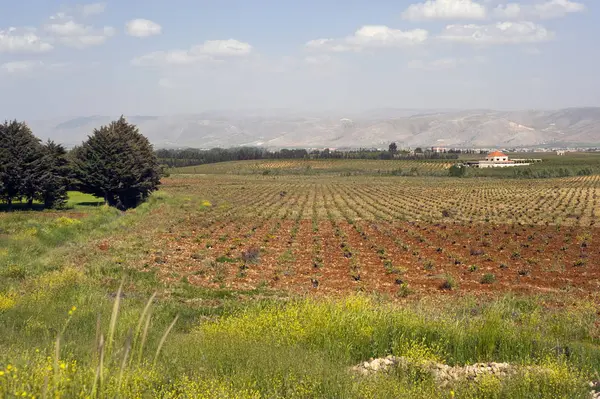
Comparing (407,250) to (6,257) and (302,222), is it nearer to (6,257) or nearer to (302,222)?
(302,222)

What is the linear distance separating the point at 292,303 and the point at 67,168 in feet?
137

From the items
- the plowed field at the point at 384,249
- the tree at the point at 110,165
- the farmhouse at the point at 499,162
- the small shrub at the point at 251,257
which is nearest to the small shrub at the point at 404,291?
the plowed field at the point at 384,249

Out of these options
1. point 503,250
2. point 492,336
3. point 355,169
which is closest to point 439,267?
point 503,250

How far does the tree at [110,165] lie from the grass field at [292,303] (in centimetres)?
513

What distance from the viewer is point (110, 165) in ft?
156

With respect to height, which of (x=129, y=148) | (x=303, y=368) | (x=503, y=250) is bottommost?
(x=503, y=250)

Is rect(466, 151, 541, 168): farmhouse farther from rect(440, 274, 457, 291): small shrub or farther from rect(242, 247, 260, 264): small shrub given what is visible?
rect(440, 274, 457, 291): small shrub

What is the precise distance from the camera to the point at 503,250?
29438 millimetres

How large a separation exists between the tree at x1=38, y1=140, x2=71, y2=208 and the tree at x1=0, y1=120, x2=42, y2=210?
548 mm

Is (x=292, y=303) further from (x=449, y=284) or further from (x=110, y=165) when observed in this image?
(x=110, y=165)

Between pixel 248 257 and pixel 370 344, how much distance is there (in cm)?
1516

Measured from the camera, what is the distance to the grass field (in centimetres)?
719

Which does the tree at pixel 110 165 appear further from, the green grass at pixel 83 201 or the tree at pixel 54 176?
the green grass at pixel 83 201

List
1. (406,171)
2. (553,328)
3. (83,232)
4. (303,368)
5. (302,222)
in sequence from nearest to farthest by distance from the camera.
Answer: (303,368), (553,328), (83,232), (302,222), (406,171)
